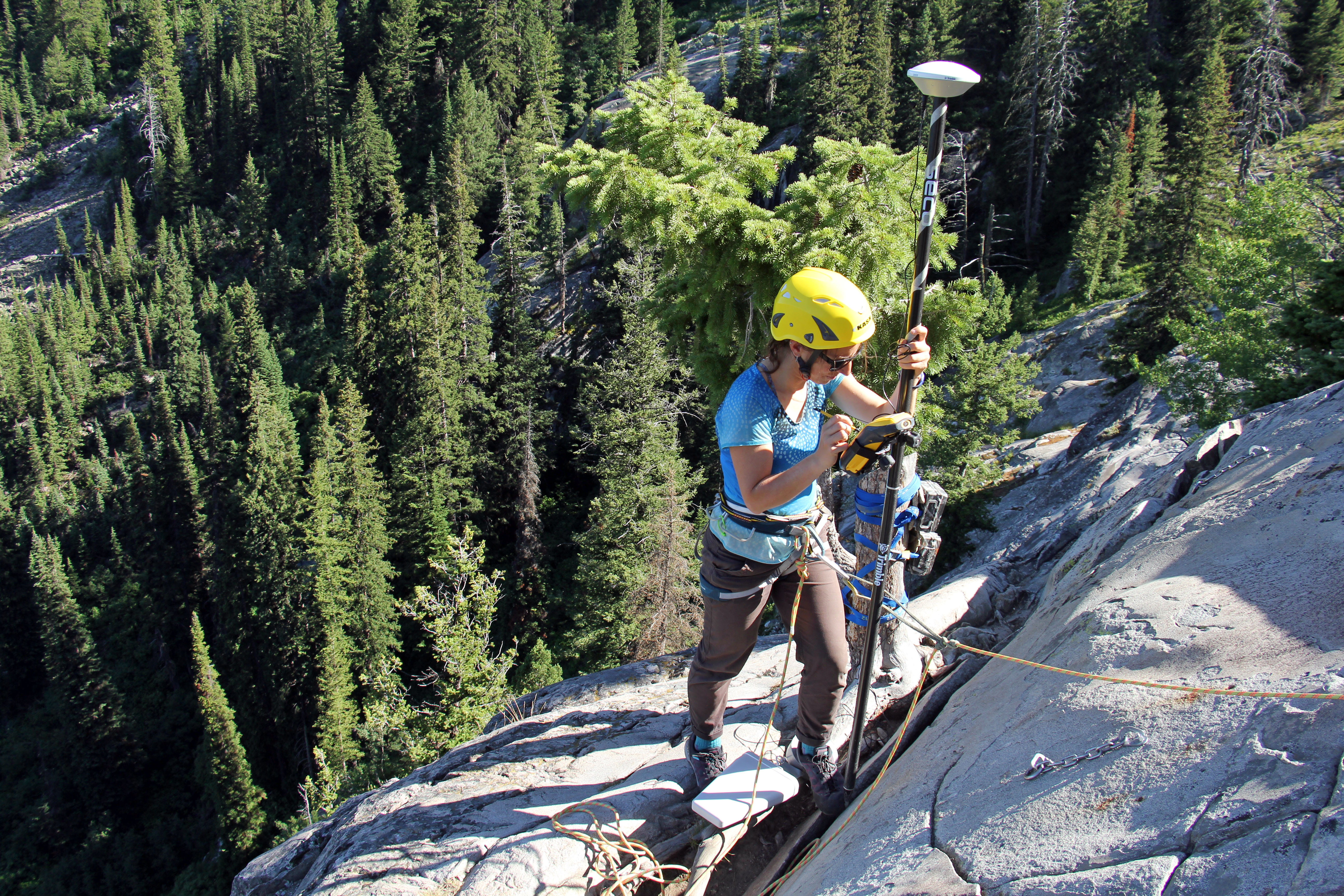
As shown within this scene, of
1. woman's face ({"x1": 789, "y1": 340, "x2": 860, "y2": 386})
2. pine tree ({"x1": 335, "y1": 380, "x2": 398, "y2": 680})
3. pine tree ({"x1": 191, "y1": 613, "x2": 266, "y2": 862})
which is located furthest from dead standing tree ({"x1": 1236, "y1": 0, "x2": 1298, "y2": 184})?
pine tree ({"x1": 191, "y1": 613, "x2": 266, "y2": 862})

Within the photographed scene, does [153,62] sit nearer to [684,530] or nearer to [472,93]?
[472,93]

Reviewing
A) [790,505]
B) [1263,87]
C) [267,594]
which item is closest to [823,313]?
[790,505]

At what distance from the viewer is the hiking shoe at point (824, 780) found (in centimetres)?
468

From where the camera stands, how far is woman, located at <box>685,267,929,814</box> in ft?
12.4

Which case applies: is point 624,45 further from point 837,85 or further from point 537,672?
point 537,672

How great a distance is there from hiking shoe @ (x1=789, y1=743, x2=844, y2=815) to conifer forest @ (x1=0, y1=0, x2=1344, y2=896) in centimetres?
431

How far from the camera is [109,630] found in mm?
53000

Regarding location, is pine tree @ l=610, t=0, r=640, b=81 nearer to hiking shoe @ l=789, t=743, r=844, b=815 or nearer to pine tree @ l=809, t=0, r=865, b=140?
pine tree @ l=809, t=0, r=865, b=140

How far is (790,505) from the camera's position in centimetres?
424

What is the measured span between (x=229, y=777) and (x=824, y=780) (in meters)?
36.7

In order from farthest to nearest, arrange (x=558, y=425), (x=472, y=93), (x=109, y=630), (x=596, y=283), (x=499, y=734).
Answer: (x=472, y=93), (x=109, y=630), (x=558, y=425), (x=596, y=283), (x=499, y=734)

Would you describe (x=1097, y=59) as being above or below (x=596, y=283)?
above

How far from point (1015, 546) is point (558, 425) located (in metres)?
32.8

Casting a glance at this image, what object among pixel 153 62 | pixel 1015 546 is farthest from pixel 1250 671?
pixel 153 62
